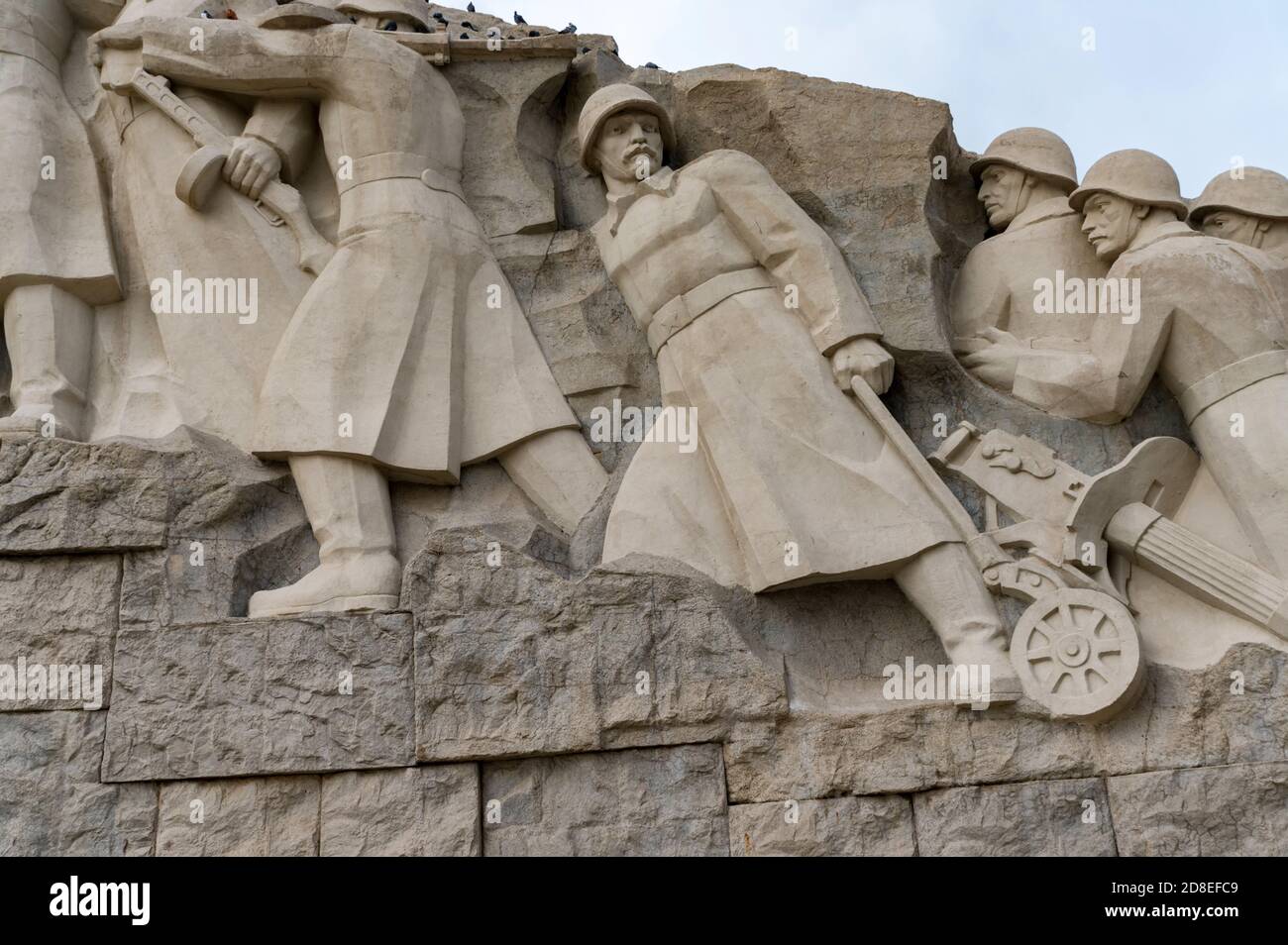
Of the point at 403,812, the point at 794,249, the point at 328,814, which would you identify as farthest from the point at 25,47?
the point at 403,812

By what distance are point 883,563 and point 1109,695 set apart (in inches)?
30.2

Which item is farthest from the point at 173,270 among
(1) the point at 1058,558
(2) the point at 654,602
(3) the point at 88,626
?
(1) the point at 1058,558

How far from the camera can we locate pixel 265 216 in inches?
234

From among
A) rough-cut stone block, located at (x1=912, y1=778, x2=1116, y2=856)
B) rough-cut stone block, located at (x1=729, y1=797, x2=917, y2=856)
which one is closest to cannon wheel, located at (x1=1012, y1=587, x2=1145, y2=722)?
rough-cut stone block, located at (x1=912, y1=778, x2=1116, y2=856)

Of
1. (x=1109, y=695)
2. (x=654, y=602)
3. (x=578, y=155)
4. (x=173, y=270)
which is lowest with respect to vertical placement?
(x=1109, y=695)

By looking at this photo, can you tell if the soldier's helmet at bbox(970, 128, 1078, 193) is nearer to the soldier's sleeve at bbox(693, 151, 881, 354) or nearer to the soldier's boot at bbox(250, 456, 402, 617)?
the soldier's sleeve at bbox(693, 151, 881, 354)

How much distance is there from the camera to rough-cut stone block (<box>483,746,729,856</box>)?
4949 mm

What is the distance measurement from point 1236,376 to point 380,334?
2796 millimetres

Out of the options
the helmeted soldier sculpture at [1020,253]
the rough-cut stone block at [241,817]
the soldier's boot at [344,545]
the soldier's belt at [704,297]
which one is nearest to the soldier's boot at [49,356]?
the soldier's boot at [344,545]

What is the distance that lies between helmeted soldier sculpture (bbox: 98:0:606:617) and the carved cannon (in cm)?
131

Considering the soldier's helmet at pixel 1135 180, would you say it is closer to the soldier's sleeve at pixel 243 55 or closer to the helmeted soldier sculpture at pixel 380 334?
the helmeted soldier sculpture at pixel 380 334

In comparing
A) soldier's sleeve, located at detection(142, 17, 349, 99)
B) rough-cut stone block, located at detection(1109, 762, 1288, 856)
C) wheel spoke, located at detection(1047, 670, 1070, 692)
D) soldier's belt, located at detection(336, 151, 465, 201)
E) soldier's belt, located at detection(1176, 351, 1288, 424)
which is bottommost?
rough-cut stone block, located at detection(1109, 762, 1288, 856)

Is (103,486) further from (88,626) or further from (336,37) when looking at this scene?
(336,37)

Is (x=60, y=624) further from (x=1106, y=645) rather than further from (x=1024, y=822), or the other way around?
(x=1106, y=645)
